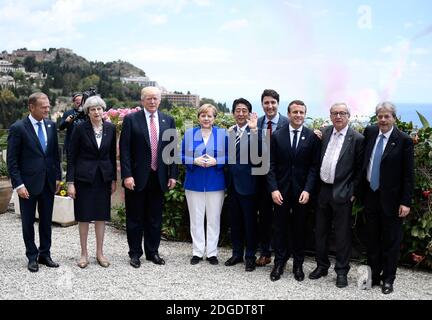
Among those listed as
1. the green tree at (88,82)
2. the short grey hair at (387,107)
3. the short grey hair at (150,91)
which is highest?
the green tree at (88,82)

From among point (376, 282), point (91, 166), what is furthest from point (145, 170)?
point (376, 282)

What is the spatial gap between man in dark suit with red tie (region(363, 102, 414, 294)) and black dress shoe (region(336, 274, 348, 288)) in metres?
0.28

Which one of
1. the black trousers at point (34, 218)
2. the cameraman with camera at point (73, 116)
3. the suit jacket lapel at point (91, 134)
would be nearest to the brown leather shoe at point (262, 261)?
the suit jacket lapel at point (91, 134)

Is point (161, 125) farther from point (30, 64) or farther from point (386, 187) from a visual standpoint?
point (30, 64)

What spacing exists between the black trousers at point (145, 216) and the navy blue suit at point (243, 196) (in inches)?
33.6

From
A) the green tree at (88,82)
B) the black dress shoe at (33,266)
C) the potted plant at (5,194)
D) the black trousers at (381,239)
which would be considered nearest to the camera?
the black trousers at (381,239)

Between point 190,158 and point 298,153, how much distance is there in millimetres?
1263

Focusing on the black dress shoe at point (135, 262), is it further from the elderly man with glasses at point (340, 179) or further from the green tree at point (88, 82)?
the green tree at point (88, 82)

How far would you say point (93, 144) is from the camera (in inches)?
204

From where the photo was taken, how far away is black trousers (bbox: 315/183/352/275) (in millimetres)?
4828

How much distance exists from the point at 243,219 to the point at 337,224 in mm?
1135

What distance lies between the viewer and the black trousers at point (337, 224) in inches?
190

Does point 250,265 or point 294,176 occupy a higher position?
point 294,176

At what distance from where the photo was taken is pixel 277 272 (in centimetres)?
509
